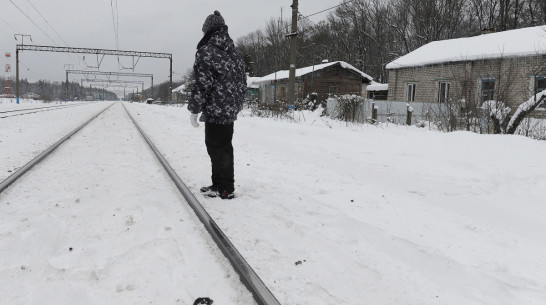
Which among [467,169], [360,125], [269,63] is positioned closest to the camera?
[467,169]

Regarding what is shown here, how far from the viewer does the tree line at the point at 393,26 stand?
118ft

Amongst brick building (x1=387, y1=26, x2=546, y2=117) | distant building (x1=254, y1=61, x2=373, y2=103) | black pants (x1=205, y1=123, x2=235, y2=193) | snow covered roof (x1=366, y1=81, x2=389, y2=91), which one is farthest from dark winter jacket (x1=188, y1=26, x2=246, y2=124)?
snow covered roof (x1=366, y1=81, x2=389, y2=91)

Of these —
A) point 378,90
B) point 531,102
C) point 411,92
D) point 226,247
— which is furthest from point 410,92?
point 226,247

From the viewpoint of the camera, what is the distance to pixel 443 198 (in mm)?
4262

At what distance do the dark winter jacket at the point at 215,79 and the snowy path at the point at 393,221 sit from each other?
0.95m

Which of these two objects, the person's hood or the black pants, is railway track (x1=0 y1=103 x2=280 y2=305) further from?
the person's hood

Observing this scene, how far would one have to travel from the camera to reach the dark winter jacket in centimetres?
376

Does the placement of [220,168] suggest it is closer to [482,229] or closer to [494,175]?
[482,229]

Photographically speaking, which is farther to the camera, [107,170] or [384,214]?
[107,170]

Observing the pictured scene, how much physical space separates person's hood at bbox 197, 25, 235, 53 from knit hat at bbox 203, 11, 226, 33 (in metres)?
0.04

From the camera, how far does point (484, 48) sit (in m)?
19.0

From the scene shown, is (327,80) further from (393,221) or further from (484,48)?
(393,221)

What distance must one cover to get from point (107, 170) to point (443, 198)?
14.3ft

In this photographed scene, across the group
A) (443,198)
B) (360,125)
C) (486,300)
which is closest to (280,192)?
(443,198)
